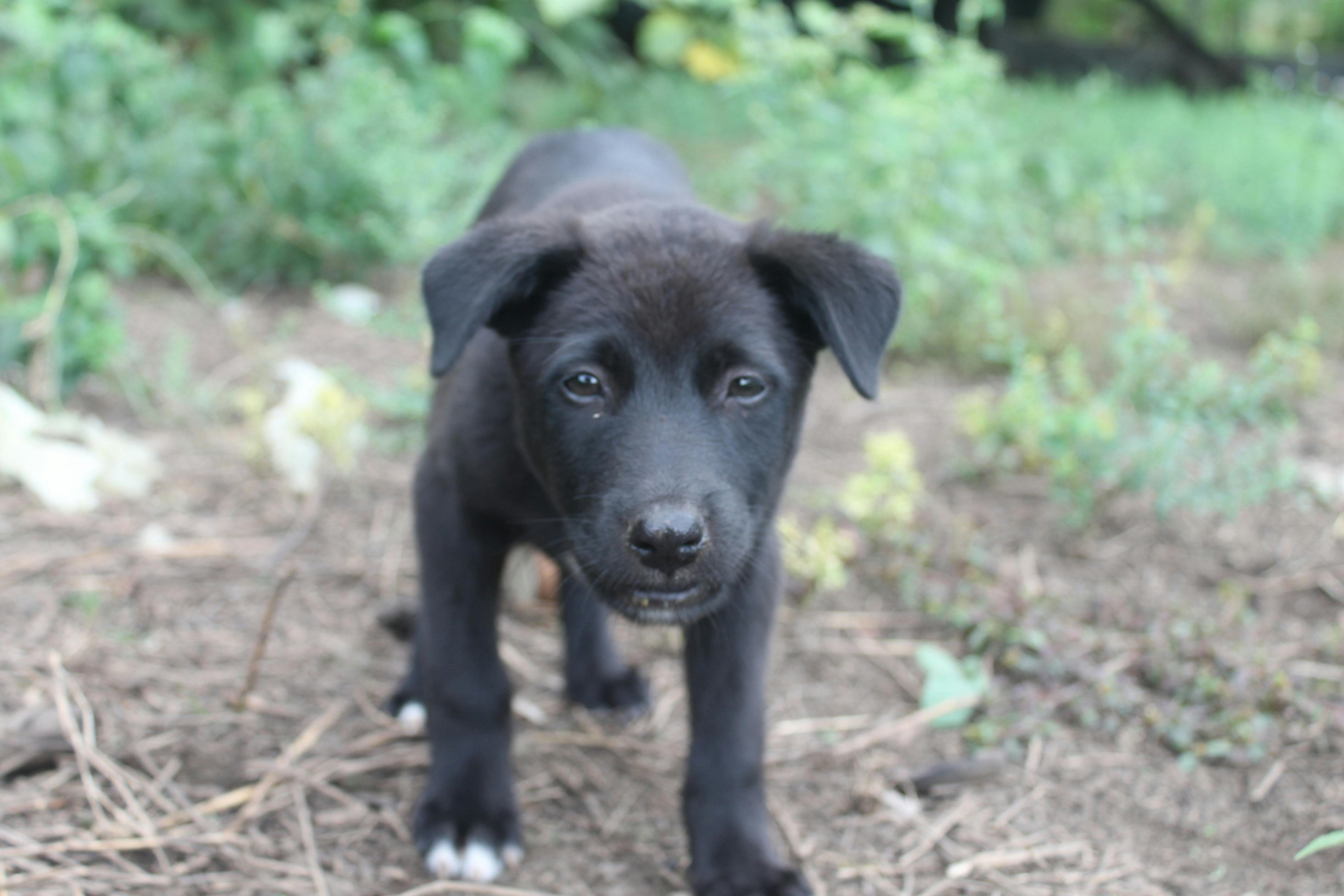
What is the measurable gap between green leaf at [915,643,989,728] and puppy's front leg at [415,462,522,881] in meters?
1.23

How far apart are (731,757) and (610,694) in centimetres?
78

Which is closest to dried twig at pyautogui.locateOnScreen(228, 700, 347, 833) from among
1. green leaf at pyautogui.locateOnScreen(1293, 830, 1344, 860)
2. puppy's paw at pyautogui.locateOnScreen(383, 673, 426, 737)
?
puppy's paw at pyautogui.locateOnScreen(383, 673, 426, 737)

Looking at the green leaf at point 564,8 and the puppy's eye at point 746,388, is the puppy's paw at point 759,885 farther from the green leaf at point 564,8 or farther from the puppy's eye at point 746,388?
the green leaf at point 564,8

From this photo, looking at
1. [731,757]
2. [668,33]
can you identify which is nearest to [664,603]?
[731,757]

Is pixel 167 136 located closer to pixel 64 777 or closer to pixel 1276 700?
pixel 64 777

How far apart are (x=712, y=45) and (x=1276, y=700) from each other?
5.80m

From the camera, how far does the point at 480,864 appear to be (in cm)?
268

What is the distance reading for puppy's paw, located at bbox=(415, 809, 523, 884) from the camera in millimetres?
2680

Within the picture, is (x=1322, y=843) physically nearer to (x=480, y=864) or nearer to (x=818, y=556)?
(x=818, y=556)

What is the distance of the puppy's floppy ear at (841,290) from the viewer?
2.64 m

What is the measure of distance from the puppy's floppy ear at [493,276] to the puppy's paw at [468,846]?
1003 millimetres

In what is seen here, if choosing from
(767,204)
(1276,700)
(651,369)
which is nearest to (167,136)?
(767,204)

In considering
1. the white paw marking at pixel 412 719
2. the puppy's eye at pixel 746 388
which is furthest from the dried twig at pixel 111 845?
the puppy's eye at pixel 746 388

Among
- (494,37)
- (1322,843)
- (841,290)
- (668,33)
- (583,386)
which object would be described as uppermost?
(841,290)
